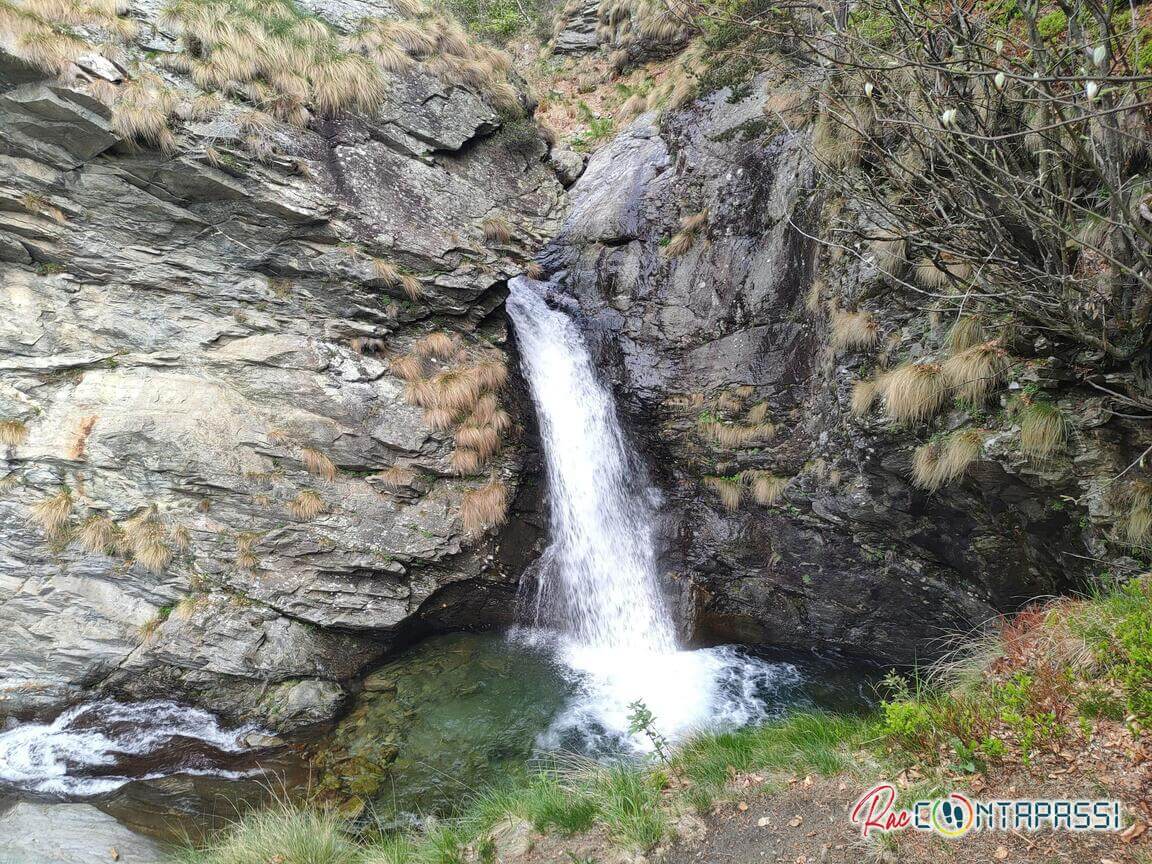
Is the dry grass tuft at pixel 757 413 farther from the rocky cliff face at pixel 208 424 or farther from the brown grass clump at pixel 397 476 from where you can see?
the brown grass clump at pixel 397 476

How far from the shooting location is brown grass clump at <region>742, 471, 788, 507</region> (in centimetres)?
760

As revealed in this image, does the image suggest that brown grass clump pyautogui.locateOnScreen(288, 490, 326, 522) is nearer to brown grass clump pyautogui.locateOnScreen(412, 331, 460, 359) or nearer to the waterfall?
brown grass clump pyautogui.locateOnScreen(412, 331, 460, 359)

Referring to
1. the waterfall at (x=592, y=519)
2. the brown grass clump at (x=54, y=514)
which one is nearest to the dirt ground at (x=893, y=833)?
the waterfall at (x=592, y=519)

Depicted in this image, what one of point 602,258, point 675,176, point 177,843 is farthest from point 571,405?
point 177,843

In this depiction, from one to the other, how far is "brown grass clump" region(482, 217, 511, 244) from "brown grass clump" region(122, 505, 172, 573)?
20.0 feet

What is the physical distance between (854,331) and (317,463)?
6.78 meters

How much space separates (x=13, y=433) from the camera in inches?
265

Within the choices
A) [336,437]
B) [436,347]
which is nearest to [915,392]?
[436,347]

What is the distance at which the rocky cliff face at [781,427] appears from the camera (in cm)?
563

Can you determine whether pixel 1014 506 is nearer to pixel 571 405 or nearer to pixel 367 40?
pixel 571 405

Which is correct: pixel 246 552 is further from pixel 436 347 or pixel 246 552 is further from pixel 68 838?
pixel 436 347

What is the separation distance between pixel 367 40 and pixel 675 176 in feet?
17.9

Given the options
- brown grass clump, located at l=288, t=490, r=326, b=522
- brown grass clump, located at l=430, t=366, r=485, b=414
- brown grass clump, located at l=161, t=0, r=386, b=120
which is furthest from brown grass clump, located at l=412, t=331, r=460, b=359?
brown grass clump, located at l=161, t=0, r=386, b=120

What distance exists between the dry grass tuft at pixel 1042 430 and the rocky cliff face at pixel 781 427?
12 centimetres
